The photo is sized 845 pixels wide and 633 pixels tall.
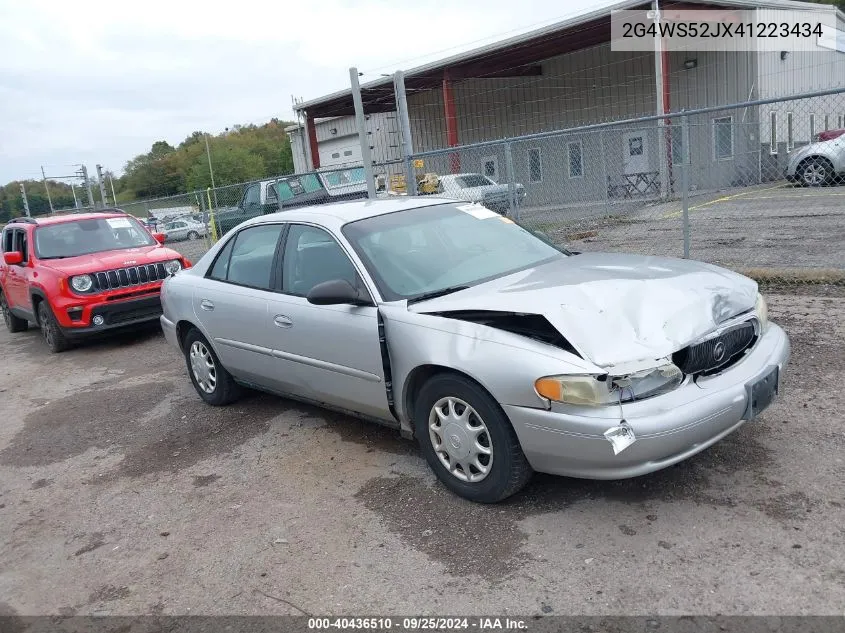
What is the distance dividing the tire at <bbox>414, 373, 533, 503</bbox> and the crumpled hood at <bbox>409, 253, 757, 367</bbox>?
449mm

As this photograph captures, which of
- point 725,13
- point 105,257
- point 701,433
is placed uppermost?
point 725,13

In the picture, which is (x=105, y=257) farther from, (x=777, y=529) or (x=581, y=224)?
(x=777, y=529)

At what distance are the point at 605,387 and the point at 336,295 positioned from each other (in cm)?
164

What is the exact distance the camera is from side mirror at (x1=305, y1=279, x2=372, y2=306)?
159 inches

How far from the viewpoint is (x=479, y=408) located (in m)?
3.50

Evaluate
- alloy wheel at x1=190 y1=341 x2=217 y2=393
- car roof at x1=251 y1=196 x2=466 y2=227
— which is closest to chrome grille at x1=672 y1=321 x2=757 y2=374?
car roof at x1=251 y1=196 x2=466 y2=227

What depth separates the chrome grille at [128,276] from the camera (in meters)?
8.83

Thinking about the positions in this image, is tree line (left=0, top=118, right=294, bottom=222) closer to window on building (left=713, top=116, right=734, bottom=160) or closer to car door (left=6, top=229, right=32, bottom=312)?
car door (left=6, top=229, right=32, bottom=312)

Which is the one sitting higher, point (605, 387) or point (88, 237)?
point (88, 237)

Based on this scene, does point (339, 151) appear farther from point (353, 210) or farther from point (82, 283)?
point (353, 210)

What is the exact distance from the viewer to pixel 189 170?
4528 cm

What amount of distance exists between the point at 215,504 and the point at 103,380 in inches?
160

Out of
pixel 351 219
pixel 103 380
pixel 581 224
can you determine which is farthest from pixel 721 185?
pixel 103 380

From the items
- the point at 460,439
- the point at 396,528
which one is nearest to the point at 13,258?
the point at 396,528
